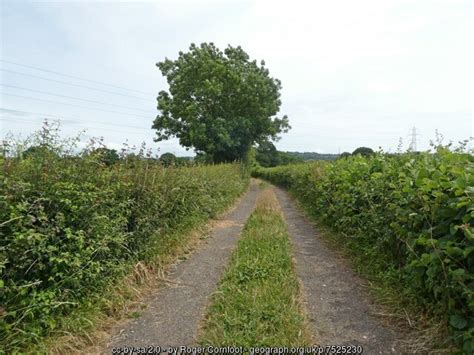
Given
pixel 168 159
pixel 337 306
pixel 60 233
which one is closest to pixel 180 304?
pixel 60 233

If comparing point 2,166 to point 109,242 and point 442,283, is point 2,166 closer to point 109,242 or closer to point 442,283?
point 109,242

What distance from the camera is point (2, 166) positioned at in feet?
8.12

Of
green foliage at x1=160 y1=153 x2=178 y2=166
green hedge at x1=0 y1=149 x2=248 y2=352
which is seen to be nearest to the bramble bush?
green hedge at x1=0 y1=149 x2=248 y2=352

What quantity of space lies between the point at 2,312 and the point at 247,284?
242 cm

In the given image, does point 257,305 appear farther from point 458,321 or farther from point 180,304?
point 458,321

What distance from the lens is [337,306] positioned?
3.20m

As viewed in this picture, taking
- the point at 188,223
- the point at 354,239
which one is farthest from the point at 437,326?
the point at 188,223

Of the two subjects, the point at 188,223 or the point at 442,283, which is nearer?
the point at 442,283

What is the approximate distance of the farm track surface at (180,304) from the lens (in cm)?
264

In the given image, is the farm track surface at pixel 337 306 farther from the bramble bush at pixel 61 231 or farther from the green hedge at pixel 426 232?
the bramble bush at pixel 61 231

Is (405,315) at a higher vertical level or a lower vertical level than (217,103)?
lower

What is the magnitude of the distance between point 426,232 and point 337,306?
1398 millimetres

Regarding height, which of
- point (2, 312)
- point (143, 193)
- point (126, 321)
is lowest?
point (126, 321)

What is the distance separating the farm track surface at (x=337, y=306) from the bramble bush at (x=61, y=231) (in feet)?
7.36
